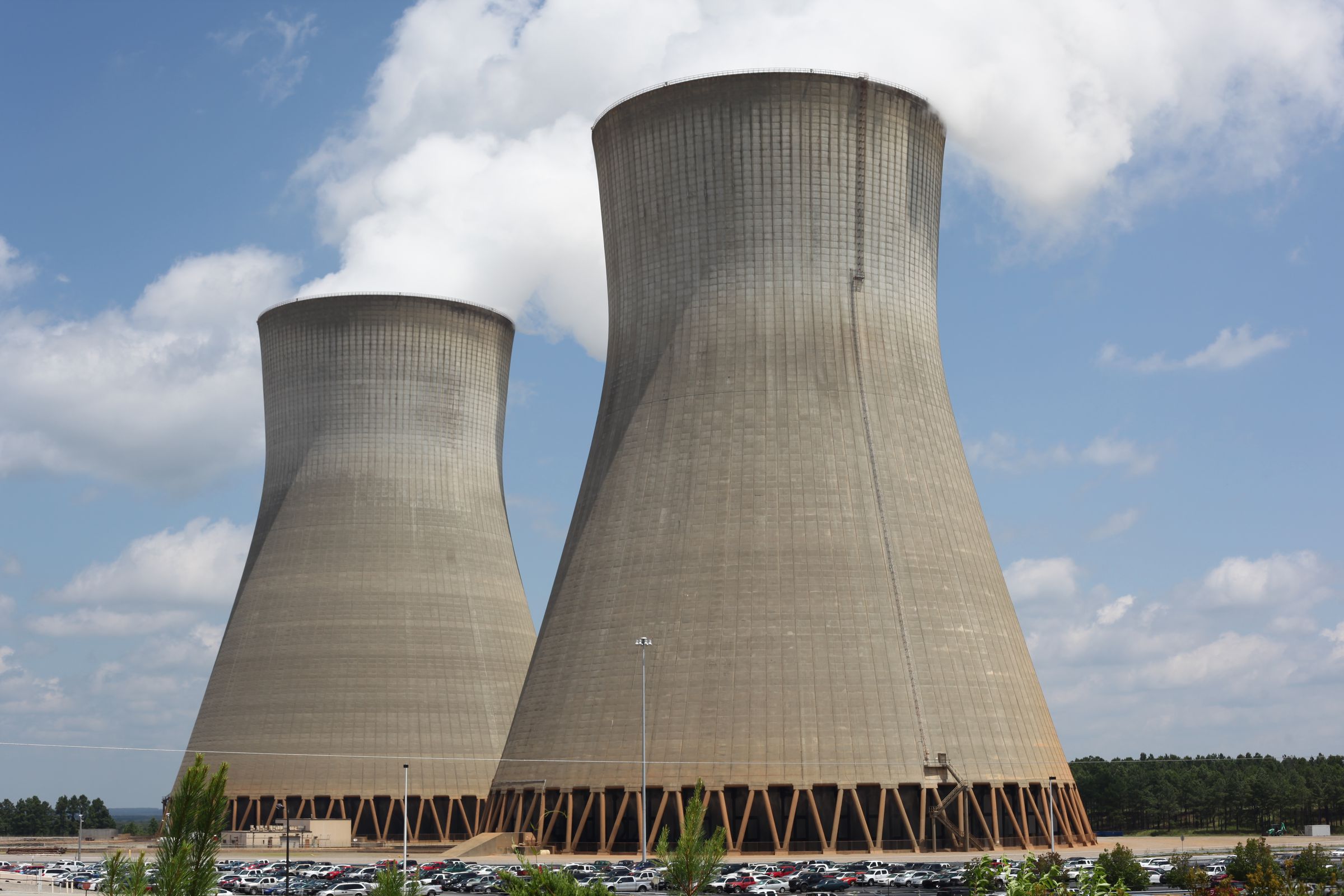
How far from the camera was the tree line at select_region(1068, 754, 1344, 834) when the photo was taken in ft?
267

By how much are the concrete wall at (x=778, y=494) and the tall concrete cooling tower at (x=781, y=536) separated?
0.07 meters

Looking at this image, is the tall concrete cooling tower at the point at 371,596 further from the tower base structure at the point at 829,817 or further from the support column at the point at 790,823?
the support column at the point at 790,823

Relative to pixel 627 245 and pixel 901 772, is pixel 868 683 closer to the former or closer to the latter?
pixel 901 772

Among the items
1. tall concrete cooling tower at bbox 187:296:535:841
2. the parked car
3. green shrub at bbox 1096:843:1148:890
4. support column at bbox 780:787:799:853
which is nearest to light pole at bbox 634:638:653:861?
support column at bbox 780:787:799:853

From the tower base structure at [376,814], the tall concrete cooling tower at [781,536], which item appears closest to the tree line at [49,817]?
the tower base structure at [376,814]

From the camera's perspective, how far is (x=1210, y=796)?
277 ft

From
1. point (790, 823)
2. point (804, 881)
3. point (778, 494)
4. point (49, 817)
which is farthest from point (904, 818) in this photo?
point (49, 817)

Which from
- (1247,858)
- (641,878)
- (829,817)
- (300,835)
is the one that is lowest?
(641,878)

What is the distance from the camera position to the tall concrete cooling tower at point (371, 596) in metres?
51.9

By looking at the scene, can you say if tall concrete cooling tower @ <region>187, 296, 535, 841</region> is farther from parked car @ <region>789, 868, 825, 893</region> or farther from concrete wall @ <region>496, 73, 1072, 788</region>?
parked car @ <region>789, 868, 825, 893</region>

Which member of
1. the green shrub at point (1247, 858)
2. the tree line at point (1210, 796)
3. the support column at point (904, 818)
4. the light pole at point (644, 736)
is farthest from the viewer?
the tree line at point (1210, 796)

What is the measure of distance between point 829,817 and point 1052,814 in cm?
597

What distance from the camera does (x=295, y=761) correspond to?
169 ft

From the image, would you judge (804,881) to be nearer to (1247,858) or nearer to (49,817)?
(1247,858)
